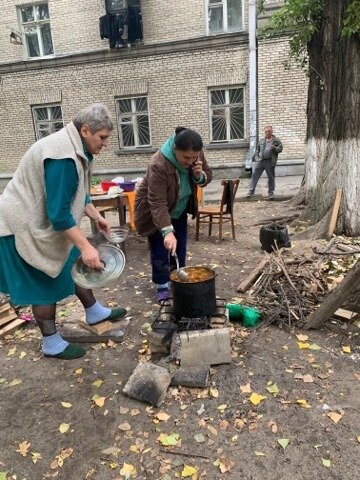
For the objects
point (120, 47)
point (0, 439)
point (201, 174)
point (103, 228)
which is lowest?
point (0, 439)

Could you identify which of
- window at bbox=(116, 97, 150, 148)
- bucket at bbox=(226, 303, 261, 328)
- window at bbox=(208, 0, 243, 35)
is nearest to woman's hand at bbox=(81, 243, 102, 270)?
bucket at bbox=(226, 303, 261, 328)

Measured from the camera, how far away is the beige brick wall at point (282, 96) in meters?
11.6

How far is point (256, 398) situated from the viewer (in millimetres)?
2740

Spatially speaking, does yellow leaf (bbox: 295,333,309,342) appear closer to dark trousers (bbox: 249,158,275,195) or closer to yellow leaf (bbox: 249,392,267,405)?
yellow leaf (bbox: 249,392,267,405)

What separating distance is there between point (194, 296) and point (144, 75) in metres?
11.9

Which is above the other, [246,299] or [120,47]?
[120,47]

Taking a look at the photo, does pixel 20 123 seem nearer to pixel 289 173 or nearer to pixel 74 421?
pixel 289 173

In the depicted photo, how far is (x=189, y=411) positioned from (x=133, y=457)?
49 cm

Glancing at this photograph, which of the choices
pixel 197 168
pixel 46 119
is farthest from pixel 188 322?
pixel 46 119

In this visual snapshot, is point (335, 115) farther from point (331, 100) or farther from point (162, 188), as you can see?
point (162, 188)

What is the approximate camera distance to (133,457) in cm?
235

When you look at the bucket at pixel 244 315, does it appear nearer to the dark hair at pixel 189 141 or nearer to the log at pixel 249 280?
the log at pixel 249 280

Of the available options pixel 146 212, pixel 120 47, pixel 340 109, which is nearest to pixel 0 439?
pixel 146 212

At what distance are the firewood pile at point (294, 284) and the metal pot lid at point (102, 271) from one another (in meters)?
1.48
